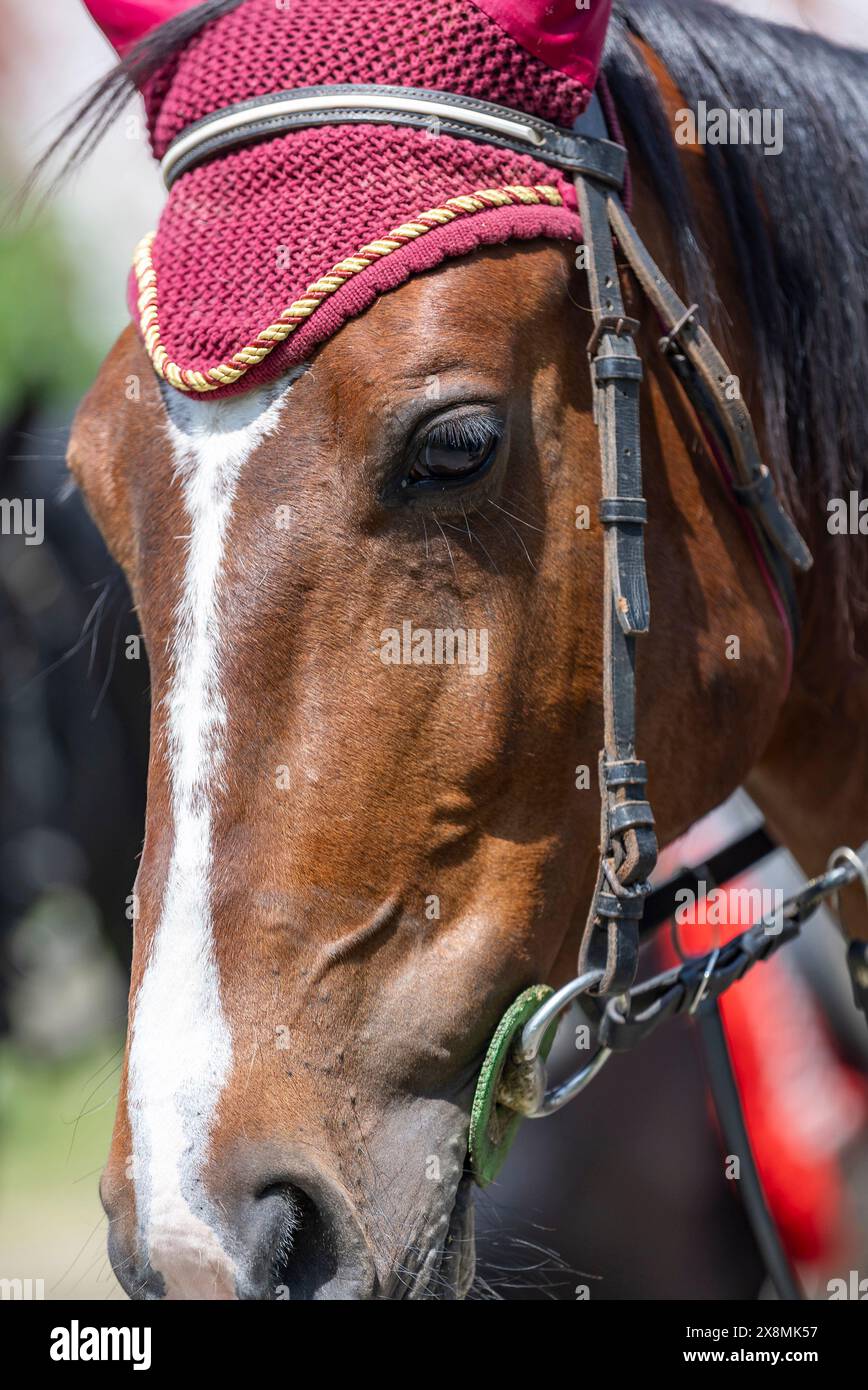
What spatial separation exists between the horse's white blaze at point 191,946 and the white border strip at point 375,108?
36cm

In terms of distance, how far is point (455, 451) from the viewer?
4.48ft

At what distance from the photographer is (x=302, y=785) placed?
4.41 ft

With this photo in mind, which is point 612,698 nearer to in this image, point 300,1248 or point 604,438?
point 604,438

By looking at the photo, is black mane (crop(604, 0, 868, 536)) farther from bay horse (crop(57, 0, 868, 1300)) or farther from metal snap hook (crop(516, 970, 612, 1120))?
metal snap hook (crop(516, 970, 612, 1120))

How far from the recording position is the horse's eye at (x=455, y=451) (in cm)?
135

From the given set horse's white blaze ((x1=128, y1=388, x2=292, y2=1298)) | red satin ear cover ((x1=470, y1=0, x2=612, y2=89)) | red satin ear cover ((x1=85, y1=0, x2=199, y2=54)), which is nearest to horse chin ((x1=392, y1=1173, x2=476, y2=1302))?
horse's white blaze ((x1=128, y1=388, x2=292, y2=1298))

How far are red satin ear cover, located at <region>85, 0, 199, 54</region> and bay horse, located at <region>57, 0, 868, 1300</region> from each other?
0.44 ft

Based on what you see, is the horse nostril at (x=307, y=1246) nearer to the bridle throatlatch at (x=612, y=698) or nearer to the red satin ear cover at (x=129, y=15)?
the bridle throatlatch at (x=612, y=698)

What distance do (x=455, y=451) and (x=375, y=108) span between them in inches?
17.4

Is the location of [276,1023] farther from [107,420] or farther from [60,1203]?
[60,1203]

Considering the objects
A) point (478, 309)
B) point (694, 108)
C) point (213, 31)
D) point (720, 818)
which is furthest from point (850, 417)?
point (720, 818)

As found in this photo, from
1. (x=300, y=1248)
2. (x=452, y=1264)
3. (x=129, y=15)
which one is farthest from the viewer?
(x=129, y=15)

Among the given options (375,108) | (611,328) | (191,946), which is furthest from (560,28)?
(191,946)

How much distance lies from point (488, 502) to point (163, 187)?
0.70 meters
